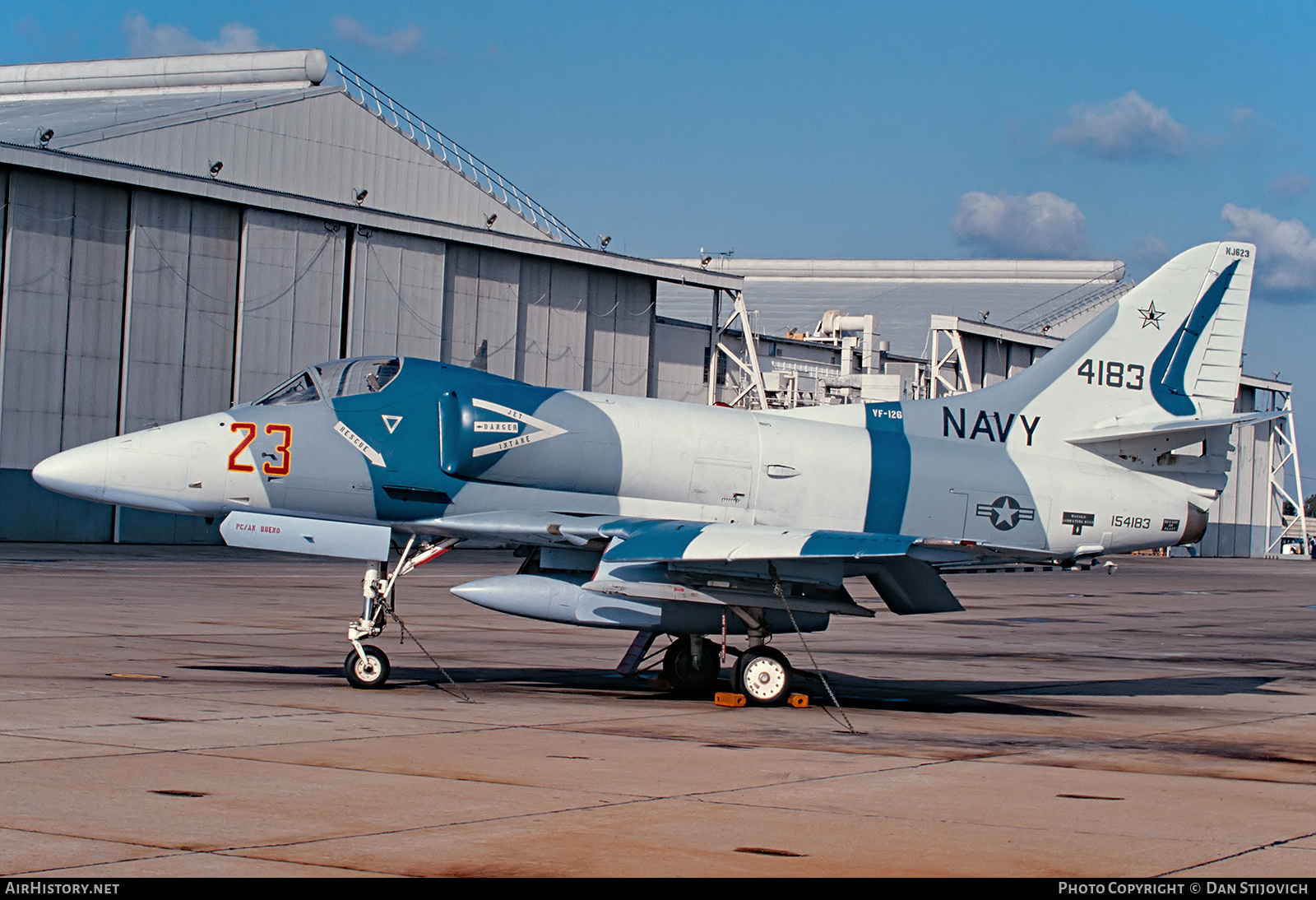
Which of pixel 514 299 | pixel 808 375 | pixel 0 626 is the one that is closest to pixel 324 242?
pixel 514 299

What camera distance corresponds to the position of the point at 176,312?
4253cm

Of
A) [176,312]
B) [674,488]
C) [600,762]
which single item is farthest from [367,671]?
[176,312]

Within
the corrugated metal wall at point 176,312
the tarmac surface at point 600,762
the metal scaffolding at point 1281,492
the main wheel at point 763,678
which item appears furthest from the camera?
the metal scaffolding at point 1281,492

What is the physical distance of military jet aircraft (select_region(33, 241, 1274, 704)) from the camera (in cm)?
1378

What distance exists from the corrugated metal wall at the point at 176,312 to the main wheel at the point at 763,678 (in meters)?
28.7

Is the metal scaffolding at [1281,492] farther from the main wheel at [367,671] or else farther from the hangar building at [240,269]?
the main wheel at [367,671]

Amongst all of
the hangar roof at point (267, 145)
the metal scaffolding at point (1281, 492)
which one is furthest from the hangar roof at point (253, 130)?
the metal scaffolding at point (1281, 492)

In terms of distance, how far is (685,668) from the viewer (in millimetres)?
15086

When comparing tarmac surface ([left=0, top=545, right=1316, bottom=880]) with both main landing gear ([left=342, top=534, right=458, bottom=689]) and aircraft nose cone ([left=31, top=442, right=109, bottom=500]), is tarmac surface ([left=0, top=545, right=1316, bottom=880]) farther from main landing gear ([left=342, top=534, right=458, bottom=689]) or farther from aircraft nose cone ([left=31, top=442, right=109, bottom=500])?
aircraft nose cone ([left=31, top=442, right=109, bottom=500])

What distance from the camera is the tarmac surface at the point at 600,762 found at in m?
6.81

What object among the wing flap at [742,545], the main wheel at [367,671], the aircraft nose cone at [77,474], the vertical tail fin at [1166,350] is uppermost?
the vertical tail fin at [1166,350]

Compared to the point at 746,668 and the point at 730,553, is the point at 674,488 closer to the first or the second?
the point at 730,553

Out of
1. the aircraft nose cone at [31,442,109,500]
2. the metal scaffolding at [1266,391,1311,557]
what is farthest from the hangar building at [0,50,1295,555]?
the metal scaffolding at [1266,391,1311,557]
